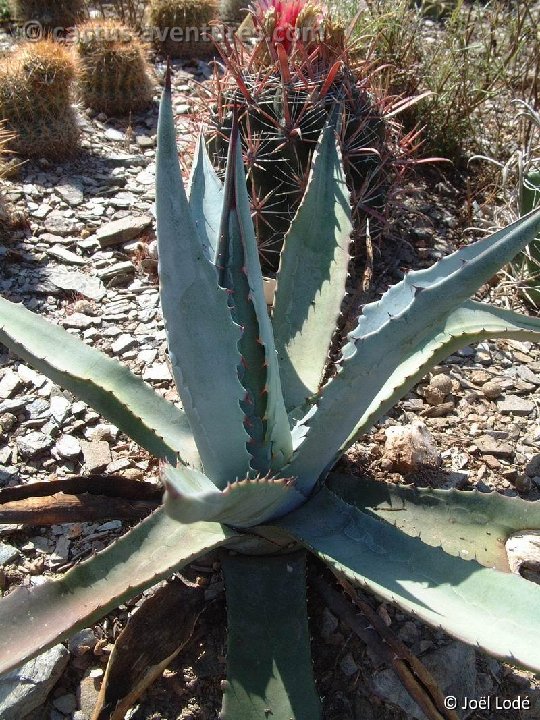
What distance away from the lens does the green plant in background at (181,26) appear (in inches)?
191

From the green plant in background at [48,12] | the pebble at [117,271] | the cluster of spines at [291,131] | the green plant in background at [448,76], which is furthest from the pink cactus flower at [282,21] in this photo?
the green plant in background at [48,12]

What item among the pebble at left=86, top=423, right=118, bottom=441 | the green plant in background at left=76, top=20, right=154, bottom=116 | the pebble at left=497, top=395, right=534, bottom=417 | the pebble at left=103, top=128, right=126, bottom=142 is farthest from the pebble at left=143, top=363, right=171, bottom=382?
the green plant in background at left=76, top=20, right=154, bottom=116

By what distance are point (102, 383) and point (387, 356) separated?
759 mm

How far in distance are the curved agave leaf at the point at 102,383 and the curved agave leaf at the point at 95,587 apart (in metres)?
0.25

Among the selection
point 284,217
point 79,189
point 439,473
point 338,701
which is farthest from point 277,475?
point 79,189

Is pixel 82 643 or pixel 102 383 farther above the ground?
pixel 102 383

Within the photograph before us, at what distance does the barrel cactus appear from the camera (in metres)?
2.34

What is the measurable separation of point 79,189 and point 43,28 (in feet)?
8.08

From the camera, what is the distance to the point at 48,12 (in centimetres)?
515

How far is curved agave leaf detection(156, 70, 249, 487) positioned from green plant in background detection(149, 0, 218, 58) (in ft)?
13.2

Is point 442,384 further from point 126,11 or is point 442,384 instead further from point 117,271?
point 126,11

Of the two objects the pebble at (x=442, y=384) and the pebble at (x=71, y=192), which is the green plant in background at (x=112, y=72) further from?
the pebble at (x=442, y=384)

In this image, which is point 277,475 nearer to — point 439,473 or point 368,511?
point 368,511

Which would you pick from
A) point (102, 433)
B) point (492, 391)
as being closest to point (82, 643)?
point (102, 433)
